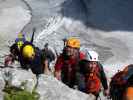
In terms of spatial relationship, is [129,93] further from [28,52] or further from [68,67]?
[28,52]

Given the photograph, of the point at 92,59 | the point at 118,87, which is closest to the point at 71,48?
the point at 92,59

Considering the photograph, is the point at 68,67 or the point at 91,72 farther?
the point at 68,67

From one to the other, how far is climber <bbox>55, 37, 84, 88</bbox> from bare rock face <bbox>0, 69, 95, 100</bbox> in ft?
7.35

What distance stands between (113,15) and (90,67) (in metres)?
11.6

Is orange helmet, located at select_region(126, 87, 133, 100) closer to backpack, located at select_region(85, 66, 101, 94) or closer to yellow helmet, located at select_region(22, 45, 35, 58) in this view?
backpack, located at select_region(85, 66, 101, 94)

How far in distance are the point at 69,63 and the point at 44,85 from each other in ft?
9.08

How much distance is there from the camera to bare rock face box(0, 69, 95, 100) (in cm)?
643

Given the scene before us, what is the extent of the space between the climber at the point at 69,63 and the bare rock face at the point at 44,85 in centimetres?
224

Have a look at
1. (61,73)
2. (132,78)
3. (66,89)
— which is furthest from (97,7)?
(132,78)

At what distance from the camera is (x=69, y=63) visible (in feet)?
30.5

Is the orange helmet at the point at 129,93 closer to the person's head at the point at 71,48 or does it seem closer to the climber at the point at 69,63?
the climber at the point at 69,63

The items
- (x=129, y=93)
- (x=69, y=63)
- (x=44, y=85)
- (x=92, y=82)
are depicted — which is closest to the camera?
(x=129, y=93)

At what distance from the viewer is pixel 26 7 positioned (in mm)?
21516

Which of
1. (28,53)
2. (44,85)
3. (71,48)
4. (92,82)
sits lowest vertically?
(92,82)
